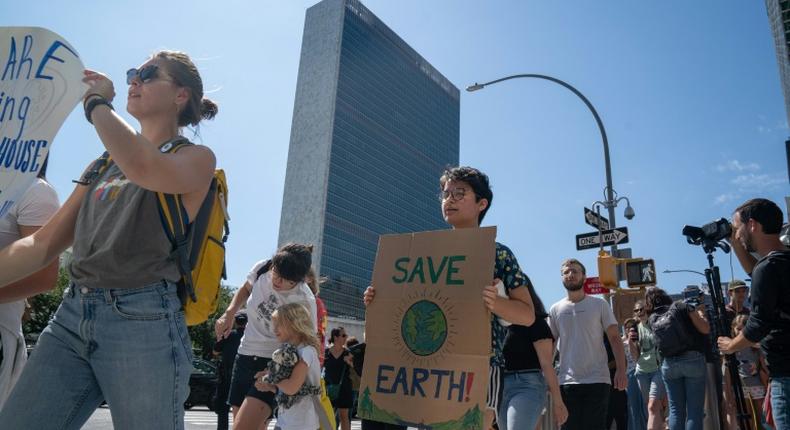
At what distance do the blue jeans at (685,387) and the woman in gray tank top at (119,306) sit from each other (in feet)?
19.1

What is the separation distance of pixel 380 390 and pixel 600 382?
115 inches

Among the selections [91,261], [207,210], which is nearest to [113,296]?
[91,261]

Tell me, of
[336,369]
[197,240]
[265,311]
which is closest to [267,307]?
[265,311]

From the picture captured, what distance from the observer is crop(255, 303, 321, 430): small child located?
4.12 meters

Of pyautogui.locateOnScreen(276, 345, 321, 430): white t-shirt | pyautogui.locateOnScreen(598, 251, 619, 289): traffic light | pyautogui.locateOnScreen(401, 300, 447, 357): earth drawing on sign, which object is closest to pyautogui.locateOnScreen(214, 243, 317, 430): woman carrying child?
pyautogui.locateOnScreen(276, 345, 321, 430): white t-shirt

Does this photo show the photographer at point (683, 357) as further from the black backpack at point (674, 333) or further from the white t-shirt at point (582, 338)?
the white t-shirt at point (582, 338)

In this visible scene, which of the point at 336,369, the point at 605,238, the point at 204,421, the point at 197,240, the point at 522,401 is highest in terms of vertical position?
the point at 605,238

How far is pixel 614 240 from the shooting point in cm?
1201

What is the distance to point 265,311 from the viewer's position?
15.4 feet

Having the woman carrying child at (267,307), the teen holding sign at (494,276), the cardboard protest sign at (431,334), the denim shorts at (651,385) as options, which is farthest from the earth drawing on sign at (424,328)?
the denim shorts at (651,385)

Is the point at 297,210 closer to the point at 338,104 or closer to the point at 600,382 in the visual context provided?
the point at 338,104

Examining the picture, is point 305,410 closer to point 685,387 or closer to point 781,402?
point 781,402

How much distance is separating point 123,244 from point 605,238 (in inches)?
452

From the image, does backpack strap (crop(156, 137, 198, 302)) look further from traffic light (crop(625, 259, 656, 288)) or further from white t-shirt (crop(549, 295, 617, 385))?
traffic light (crop(625, 259, 656, 288))
